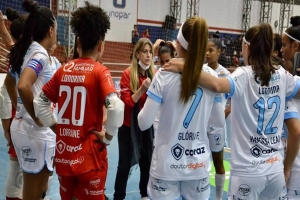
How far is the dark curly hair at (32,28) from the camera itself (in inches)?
92.6

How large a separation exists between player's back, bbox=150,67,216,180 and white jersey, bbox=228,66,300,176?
181 mm

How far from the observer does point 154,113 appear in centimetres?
199

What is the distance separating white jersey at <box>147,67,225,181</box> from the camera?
199cm

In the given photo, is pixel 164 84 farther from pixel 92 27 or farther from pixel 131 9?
pixel 131 9

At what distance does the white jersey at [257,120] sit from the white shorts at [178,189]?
0.69 ft

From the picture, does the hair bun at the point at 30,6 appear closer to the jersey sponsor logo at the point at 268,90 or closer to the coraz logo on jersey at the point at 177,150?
the coraz logo on jersey at the point at 177,150

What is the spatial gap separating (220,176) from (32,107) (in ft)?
6.67

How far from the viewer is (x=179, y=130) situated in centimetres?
201

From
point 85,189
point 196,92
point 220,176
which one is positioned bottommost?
point 220,176

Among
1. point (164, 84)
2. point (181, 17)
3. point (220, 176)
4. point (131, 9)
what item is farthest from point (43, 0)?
point (164, 84)

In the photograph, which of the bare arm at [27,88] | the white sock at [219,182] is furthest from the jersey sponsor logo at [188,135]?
the white sock at [219,182]

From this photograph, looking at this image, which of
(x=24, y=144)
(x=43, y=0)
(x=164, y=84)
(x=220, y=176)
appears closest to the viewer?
(x=164, y=84)

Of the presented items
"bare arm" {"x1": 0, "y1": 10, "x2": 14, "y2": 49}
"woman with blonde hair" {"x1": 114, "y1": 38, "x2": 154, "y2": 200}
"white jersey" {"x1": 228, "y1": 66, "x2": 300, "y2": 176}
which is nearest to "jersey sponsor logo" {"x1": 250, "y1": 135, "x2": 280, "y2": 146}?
"white jersey" {"x1": 228, "y1": 66, "x2": 300, "y2": 176}

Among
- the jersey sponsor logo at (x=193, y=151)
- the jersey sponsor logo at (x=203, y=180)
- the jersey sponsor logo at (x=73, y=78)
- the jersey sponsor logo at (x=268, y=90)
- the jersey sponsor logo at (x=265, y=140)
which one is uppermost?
the jersey sponsor logo at (x=73, y=78)
